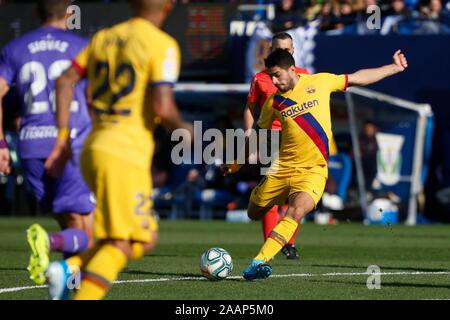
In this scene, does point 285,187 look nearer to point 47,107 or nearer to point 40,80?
point 47,107

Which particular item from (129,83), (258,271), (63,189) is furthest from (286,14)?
(129,83)

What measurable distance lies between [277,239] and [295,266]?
1801 mm

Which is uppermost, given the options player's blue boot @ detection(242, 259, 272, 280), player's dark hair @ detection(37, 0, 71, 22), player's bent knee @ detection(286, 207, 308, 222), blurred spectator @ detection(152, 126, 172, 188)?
player's dark hair @ detection(37, 0, 71, 22)

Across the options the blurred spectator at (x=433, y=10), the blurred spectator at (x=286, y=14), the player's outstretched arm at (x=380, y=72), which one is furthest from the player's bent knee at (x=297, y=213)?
the blurred spectator at (x=433, y=10)

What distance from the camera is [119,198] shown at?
6832 millimetres

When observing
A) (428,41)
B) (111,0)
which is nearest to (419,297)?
(428,41)

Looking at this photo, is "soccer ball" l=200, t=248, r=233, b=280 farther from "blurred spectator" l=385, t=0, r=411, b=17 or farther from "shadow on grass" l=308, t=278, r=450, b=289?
"blurred spectator" l=385, t=0, r=411, b=17

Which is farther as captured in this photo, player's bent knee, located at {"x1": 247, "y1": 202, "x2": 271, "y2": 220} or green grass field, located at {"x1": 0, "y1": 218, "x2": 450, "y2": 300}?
player's bent knee, located at {"x1": 247, "y1": 202, "x2": 271, "y2": 220}

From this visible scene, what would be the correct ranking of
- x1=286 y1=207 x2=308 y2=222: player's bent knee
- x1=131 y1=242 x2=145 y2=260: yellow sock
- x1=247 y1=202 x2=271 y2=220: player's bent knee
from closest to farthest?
x1=131 y1=242 x2=145 y2=260: yellow sock, x1=286 y1=207 x2=308 y2=222: player's bent knee, x1=247 y1=202 x2=271 y2=220: player's bent knee

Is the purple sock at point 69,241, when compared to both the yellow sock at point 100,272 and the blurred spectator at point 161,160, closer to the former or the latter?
the yellow sock at point 100,272

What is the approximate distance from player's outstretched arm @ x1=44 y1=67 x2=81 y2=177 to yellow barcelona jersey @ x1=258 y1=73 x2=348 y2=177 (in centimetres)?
381

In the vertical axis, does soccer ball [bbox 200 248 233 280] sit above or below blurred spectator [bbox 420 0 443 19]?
below

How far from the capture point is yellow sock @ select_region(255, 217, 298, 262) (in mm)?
10023

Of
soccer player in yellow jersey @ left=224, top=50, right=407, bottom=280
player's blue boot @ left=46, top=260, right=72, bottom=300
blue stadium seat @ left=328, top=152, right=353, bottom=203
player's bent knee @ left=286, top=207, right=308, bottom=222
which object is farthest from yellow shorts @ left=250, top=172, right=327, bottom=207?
blue stadium seat @ left=328, top=152, right=353, bottom=203
